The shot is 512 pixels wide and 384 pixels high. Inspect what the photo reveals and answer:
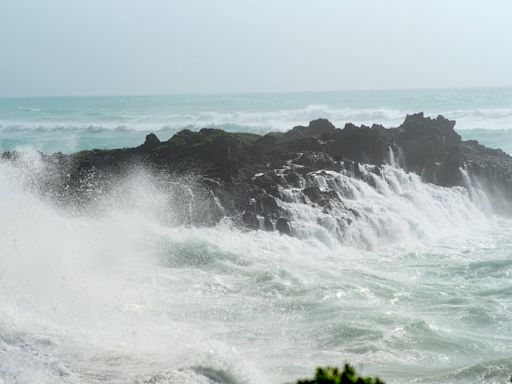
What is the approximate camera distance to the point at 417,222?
2666 cm

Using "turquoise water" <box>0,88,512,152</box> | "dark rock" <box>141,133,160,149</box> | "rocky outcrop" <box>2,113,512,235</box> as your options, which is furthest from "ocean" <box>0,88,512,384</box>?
"turquoise water" <box>0,88,512,152</box>

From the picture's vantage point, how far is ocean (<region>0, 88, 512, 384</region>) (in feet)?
38.2

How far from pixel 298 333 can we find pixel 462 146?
26726 mm

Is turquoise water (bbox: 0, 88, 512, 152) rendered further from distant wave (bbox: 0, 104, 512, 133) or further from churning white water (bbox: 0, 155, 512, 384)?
churning white water (bbox: 0, 155, 512, 384)

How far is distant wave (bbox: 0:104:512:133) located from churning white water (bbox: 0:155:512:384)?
65040mm

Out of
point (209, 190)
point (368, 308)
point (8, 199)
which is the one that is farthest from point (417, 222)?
point (8, 199)

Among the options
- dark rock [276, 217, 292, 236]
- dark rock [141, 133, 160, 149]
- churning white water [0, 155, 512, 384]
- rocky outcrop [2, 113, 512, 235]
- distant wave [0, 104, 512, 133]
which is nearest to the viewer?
churning white water [0, 155, 512, 384]

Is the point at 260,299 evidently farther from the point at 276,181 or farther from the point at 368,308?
the point at 276,181

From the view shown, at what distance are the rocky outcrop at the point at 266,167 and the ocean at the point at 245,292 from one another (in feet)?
2.63

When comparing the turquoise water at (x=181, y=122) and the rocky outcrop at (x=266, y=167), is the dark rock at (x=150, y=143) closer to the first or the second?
the rocky outcrop at (x=266, y=167)

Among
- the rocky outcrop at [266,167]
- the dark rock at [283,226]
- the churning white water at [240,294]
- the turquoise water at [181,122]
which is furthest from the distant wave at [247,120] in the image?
the dark rock at [283,226]

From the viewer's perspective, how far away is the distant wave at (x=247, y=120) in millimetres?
91062

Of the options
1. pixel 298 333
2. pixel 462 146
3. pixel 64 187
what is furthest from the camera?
pixel 462 146

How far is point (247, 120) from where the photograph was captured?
4122 inches
